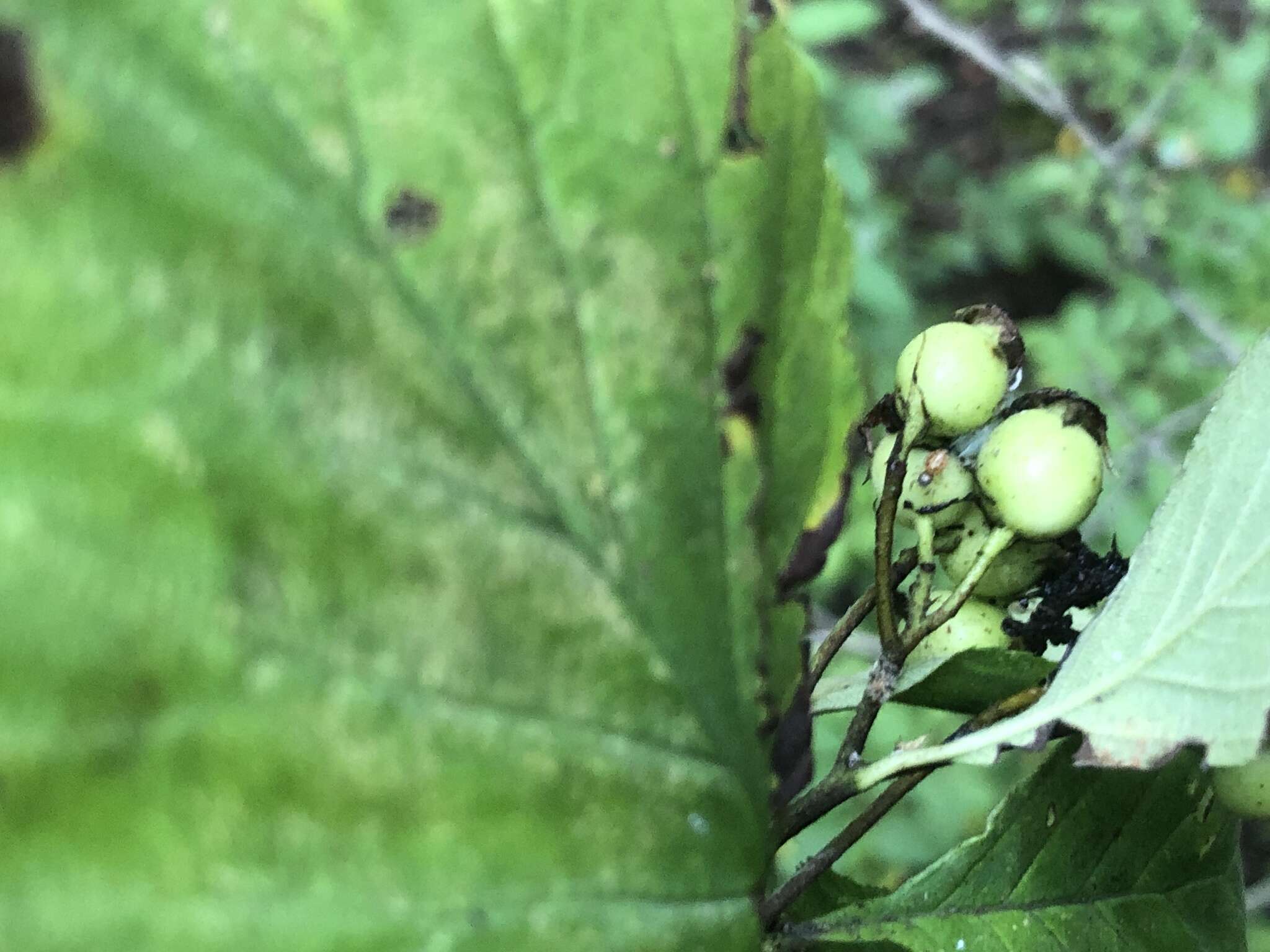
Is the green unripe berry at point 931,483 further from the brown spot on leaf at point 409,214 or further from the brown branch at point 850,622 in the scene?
the brown spot on leaf at point 409,214

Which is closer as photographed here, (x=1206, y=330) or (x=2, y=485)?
(x=2, y=485)

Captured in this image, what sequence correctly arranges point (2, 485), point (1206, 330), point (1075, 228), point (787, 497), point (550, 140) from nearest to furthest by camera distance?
1. point (2, 485)
2. point (550, 140)
3. point (787, 497)
4. point (1206, 330)
5. point (1075, 228)

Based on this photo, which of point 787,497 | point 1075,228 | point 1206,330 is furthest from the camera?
point 1075,228

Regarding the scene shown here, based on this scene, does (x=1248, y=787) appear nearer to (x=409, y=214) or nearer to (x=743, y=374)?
(x=743, y=374)

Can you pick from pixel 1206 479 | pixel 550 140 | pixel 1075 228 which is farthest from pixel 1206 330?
pixel 550 140

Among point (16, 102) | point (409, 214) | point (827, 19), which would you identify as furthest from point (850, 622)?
point (827, 19)

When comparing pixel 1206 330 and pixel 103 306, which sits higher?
pixel 1206 330

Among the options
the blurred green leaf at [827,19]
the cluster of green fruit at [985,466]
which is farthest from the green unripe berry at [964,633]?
the blurred green leaf at [827,19]

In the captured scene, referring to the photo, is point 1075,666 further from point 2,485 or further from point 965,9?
point 965,9
